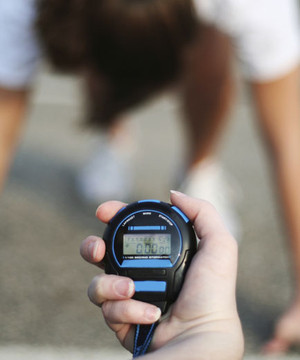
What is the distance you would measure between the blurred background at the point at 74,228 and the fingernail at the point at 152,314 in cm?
103

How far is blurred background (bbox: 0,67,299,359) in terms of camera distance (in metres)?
2.42

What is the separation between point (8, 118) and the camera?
2492 millimetres

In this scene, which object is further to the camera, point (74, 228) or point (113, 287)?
point (74, 228)

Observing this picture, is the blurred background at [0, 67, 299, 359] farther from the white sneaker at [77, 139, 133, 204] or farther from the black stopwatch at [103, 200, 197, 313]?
the black stopwatch at [103, 200, 197, 313]

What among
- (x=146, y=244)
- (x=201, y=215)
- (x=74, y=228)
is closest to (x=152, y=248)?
(x=146, y=244)

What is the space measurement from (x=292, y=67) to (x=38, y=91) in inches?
131

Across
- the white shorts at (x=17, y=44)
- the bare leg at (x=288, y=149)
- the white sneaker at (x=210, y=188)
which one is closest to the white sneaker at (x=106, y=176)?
the white sneaker at (x=210, y=188)

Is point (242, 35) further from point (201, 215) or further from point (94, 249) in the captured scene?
point (94, 249)

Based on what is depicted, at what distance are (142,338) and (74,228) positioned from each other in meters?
1.91

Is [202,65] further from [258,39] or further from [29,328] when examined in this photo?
[29,328]

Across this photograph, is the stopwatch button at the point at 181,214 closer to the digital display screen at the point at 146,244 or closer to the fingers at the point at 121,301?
the digital display screen at the point at 146,244

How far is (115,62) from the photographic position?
7.47 feet

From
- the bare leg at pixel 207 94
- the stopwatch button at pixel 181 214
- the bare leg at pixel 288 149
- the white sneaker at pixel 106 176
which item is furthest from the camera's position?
the white sneaker at pixel 106 176

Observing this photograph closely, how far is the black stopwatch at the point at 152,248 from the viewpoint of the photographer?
1354 millimetres
